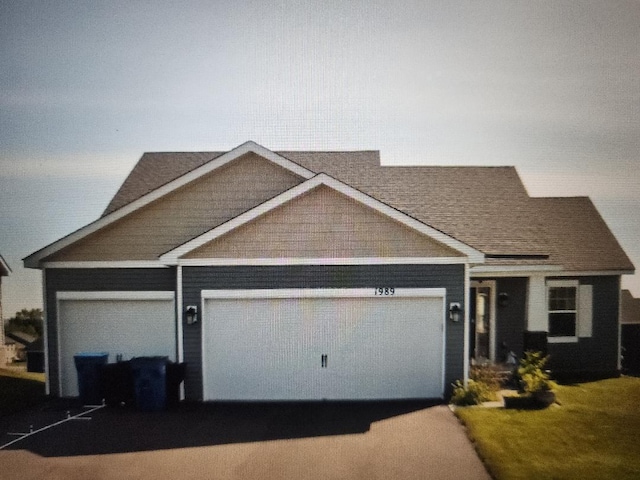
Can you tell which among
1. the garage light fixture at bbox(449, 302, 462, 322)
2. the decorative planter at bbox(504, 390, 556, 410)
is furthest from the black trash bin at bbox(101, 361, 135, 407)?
the decorative planter at bbox(504, 390, 556, 410)

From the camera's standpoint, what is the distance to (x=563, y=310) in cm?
1371

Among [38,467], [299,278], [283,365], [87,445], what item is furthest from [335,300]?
[38,467]

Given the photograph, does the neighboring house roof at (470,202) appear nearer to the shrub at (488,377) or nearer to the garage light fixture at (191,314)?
the garage light fixture at (191,314)

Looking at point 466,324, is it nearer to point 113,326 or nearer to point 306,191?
point 306,191

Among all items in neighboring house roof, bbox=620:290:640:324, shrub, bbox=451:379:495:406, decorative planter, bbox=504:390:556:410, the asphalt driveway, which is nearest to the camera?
the asphalt driveway

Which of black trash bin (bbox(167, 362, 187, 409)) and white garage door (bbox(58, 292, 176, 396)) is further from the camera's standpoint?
white garage door (bbox(58, 292, 176, 396))

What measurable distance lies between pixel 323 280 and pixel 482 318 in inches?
214

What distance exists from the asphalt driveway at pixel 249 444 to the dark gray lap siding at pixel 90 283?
5.47 feet

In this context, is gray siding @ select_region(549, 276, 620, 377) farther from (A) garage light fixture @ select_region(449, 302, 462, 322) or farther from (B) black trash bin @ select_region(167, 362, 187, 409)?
(B) black trash bin @ select_region(167, 362, 187, 409)

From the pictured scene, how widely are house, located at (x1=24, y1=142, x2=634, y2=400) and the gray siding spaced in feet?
Answer: 3.69

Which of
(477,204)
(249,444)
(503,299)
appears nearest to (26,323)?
(249,444)

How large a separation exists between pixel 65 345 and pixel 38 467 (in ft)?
14.7

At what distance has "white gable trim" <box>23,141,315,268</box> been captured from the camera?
11305 millimetres

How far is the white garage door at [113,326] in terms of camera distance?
1130cm
